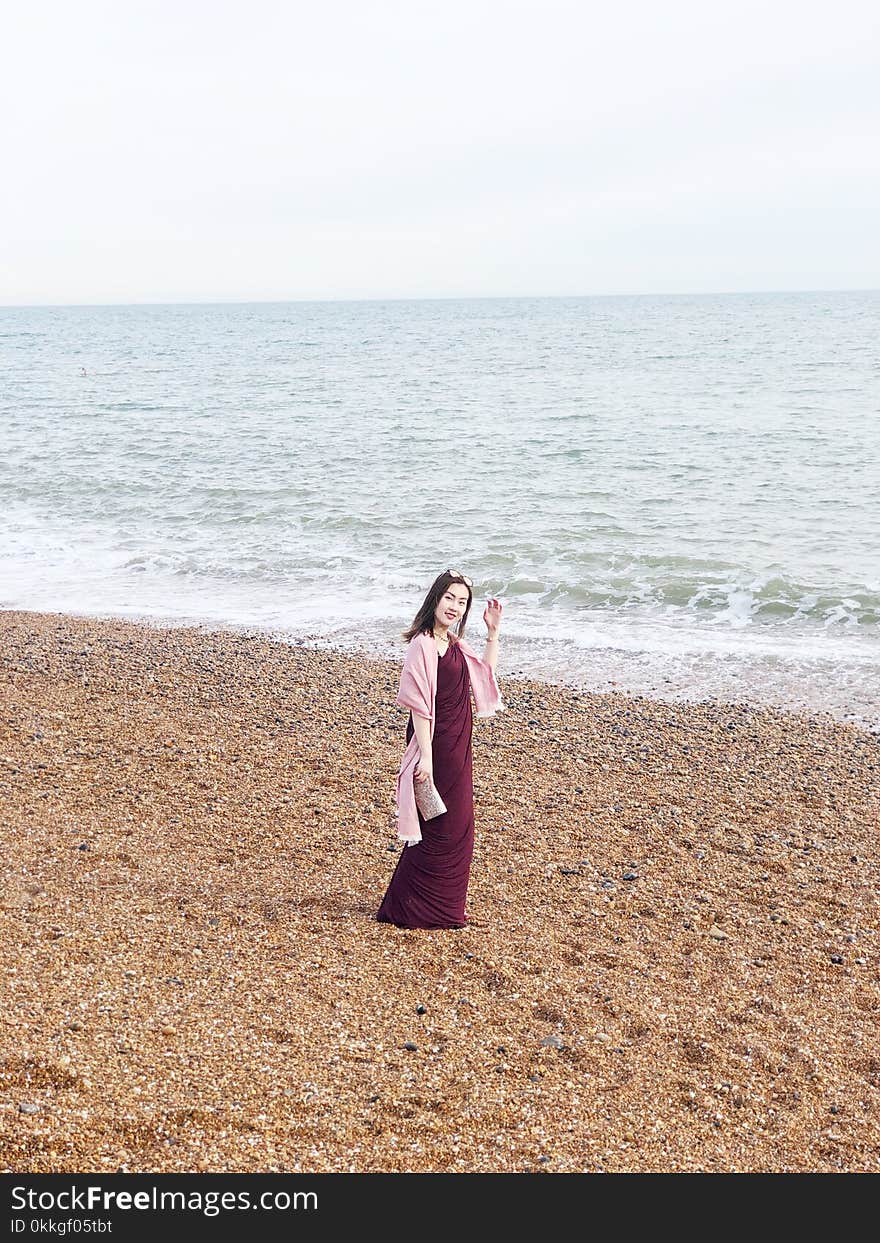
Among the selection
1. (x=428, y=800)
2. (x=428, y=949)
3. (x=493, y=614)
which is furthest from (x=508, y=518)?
(x=428, y=949)

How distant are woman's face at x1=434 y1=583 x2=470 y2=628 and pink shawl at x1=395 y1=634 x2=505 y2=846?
0.14 meters

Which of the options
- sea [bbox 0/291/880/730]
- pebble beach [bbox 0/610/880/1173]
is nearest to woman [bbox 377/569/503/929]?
pebble beach [bbox 0/610/880/1173]

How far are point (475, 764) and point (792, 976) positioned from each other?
12.0ft

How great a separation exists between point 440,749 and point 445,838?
22.1 inches

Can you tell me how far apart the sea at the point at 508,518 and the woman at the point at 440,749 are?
5.91 meters

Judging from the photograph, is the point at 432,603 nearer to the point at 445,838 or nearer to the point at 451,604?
the point at 451,604

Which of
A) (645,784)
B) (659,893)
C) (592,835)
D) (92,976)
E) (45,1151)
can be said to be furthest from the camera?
(645,784)

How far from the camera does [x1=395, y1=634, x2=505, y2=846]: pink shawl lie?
5664 mm

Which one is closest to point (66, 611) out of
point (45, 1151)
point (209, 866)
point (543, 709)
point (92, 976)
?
point (543, 709)

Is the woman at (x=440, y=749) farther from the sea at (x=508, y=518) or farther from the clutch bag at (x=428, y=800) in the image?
the sea at (x=508, y=518)

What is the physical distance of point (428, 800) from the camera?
229 inches

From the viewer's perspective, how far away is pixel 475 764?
896cm

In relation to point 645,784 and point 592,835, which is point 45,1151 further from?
point 645,784

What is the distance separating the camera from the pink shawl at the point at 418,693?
5.66 meters
